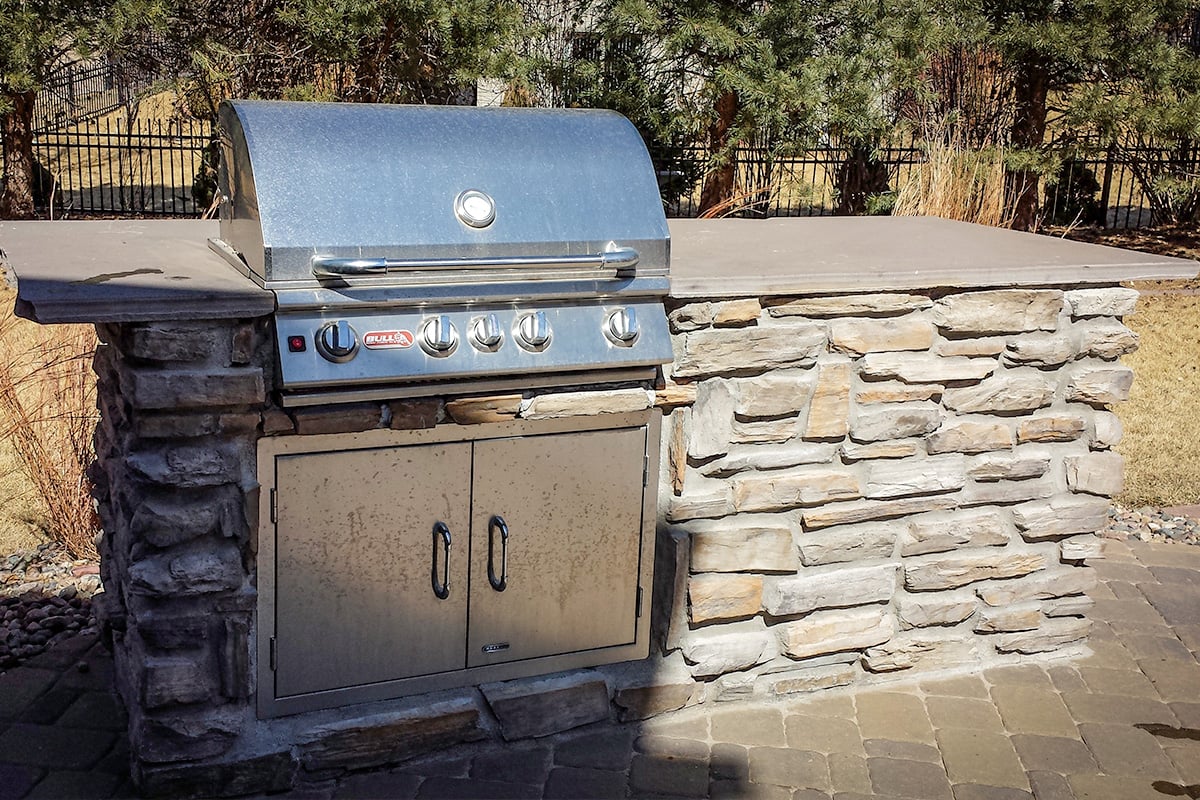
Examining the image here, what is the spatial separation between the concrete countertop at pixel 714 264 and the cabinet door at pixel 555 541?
56 centimetres

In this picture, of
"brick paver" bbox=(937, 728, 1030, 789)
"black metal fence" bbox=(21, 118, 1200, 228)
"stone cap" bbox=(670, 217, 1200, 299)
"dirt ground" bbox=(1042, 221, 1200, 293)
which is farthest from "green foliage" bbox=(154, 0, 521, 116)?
"brick paver" bbox=(937, 728, 1030, 789)

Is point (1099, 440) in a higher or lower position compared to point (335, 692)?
higher

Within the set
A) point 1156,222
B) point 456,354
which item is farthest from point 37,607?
point 1156,222

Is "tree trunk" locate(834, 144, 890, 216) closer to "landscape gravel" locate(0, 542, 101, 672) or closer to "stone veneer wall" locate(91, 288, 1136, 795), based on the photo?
"stone veneer wall" locate(91, 288, 1136, 795)

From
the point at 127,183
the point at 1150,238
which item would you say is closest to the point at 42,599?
the point at 1150,238

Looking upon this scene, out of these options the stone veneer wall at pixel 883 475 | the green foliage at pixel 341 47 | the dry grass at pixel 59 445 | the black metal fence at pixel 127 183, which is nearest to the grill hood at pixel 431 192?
the stone veneer wall at pixel 883 475

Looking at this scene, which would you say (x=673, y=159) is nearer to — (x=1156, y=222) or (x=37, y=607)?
(x=1156, y=222)

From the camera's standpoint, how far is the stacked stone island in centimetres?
288

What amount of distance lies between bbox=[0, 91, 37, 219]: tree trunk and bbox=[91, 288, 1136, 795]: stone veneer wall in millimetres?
8949

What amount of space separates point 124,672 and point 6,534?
6.09ft

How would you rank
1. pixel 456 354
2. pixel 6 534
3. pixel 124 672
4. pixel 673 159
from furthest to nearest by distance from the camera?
pixel 673 159
pixel 6 534
pixel 124 672
pixel 456 354

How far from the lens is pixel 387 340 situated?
9.46 ft

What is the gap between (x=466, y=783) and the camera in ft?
10.6

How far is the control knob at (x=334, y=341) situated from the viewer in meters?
2.81
